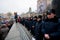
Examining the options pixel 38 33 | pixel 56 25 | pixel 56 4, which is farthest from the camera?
pixel 38 33

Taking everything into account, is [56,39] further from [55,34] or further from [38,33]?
[38,33]

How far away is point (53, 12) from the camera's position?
5.30 metres

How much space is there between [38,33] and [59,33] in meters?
3.14

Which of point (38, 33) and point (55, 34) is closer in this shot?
point (55, 34)

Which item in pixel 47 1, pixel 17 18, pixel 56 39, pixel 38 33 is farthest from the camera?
pixel 47 1

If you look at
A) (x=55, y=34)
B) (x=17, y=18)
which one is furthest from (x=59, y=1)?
(x=17, y=18)

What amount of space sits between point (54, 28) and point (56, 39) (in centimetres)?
A: 62

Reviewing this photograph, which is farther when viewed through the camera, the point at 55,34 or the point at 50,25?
the point at 50,25

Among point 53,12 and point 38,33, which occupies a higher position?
point 53,12

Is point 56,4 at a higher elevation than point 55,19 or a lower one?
higher

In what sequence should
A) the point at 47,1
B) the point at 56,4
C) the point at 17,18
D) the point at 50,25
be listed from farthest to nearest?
1. the point at 47,1
2. the point at 17,18
3. the point at 56,4
4. the point at 50,25

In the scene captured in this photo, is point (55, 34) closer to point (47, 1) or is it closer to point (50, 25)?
point (50, 25)

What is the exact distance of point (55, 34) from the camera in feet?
15.0

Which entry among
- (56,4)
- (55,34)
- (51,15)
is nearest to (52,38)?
(55,34)
